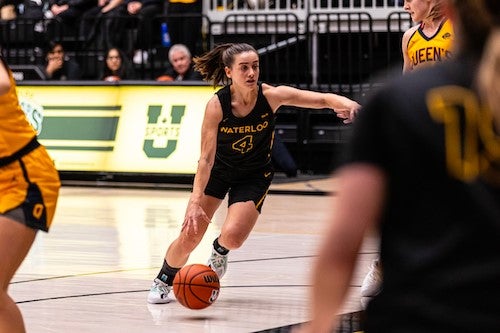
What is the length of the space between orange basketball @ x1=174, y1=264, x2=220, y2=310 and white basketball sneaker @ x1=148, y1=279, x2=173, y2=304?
42 cm

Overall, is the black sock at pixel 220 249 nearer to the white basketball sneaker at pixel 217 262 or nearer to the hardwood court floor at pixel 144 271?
the white basketball sneaker at pixel 217 262

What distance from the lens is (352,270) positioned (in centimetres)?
231

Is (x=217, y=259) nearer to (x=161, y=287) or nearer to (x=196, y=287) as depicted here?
(x=161, y=287)

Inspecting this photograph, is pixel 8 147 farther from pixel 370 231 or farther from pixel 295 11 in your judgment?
pixel 295 11

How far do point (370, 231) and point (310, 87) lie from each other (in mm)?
A: 15124

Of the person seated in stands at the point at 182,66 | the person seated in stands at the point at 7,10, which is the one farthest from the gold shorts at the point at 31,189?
the person seated in stands at the point at 7,10

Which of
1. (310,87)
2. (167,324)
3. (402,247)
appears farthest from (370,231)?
(310,87)

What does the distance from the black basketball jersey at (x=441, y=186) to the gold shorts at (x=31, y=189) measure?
2.79 meters

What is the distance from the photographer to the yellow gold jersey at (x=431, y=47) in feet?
24.7

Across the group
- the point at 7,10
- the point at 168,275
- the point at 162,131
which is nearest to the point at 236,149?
the point at 168,275

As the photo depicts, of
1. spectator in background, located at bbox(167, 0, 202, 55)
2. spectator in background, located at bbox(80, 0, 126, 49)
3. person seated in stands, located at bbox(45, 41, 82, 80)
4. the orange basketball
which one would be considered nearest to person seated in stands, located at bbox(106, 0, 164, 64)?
spectator in background, located at bbox(80, 0, 126, 49)

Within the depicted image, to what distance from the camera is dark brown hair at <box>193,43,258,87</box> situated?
796 centimetres

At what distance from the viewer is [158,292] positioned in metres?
7.79

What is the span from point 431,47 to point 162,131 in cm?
841
